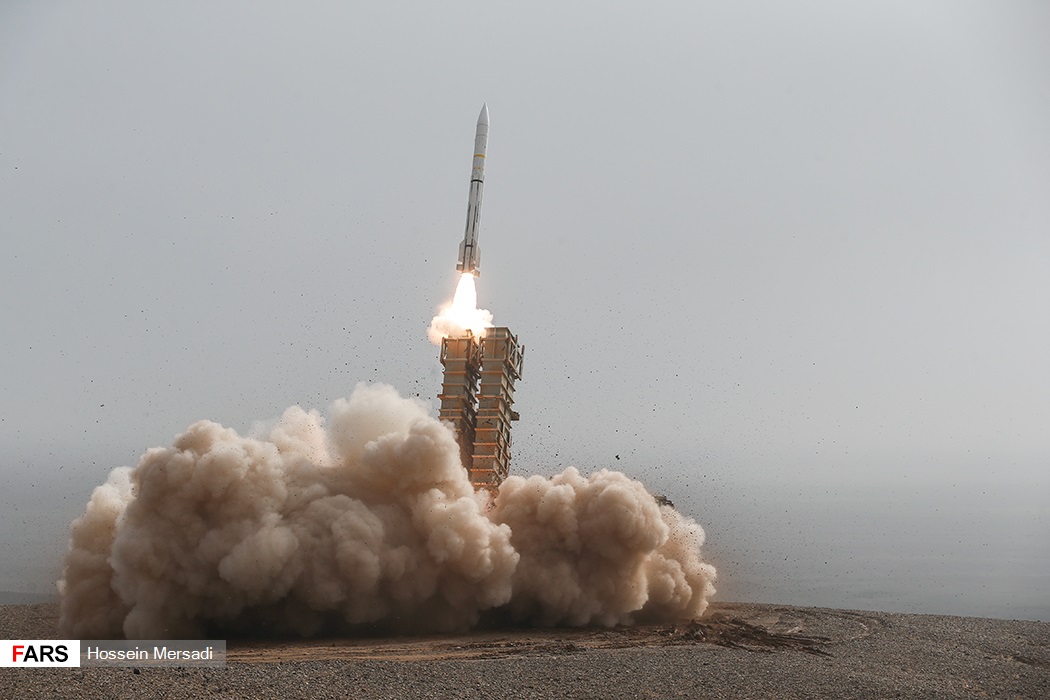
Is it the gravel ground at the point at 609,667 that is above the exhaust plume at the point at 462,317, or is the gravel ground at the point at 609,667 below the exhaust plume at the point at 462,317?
below

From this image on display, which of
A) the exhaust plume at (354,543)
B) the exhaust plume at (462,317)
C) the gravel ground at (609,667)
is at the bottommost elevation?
the gravel ground at (609,667)

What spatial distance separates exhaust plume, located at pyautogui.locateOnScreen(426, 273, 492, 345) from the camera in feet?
129

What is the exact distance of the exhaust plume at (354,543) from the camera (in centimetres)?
2916

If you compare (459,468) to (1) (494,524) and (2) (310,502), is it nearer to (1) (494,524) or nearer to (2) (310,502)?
(1) (494,524)

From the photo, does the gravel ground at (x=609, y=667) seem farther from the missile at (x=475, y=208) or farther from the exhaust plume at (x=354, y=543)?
the missile at (x=475, y=208)

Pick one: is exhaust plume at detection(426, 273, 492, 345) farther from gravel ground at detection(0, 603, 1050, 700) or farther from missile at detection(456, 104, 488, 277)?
gravel ground at detection(0, 603, 1050, 700)

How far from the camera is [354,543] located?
98.1ft

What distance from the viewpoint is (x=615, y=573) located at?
3419 centimetres

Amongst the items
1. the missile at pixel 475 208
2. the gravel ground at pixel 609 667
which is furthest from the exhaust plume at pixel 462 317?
the gravel ground at pixel 609 667

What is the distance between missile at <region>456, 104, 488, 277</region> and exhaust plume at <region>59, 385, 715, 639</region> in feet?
20.7

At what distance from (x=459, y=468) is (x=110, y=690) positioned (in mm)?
15909

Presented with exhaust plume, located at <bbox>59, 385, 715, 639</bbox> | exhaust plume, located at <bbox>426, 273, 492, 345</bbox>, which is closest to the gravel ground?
exhaust plume, located at <bbox>59, 385, 715, 639</bbox>

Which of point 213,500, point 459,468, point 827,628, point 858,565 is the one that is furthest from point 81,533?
point 858,565

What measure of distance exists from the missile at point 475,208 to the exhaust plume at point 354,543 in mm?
6314
